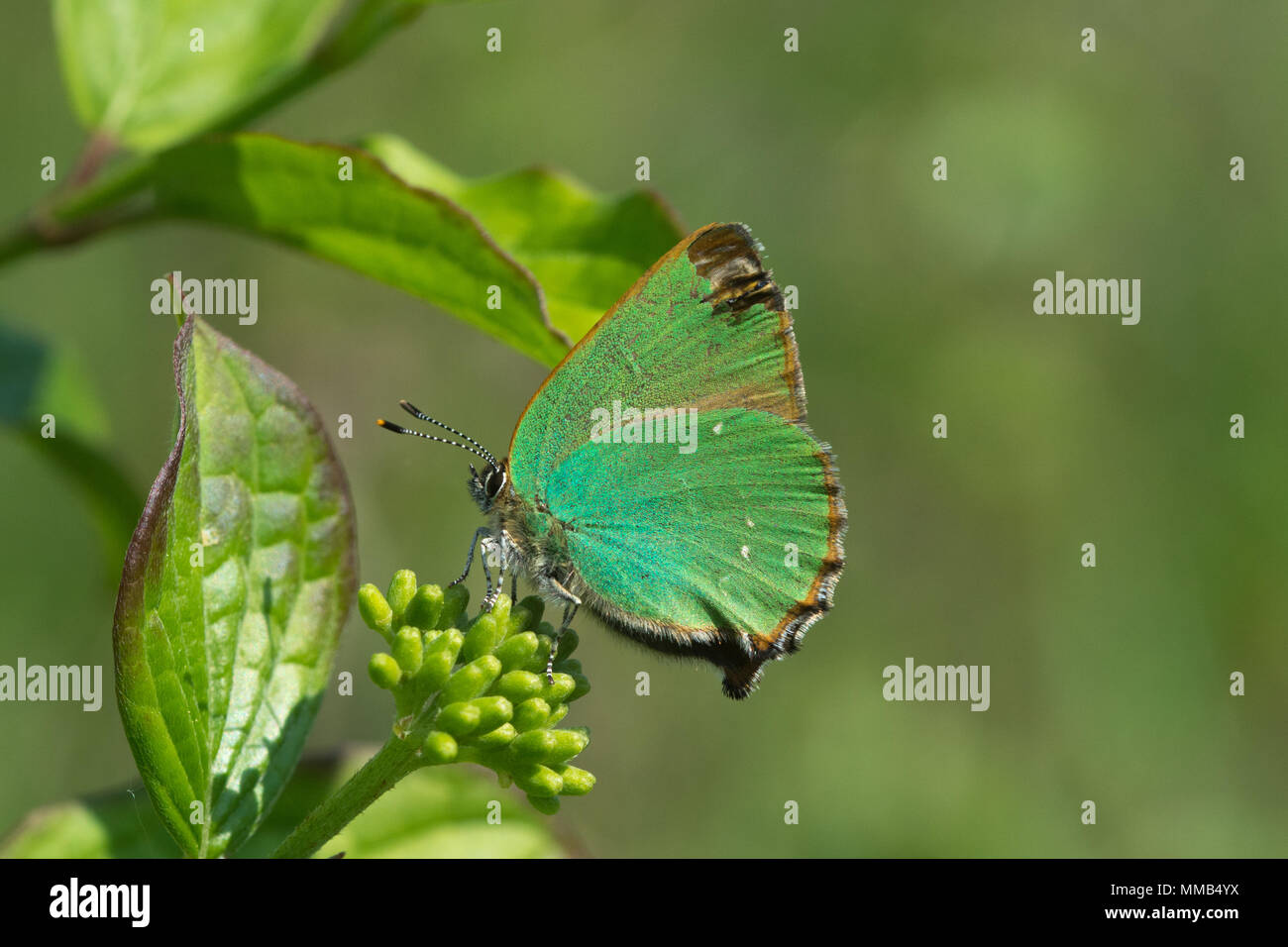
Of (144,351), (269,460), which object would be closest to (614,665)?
(144,351)

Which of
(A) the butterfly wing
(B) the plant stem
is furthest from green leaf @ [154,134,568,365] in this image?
(B) the plant stem

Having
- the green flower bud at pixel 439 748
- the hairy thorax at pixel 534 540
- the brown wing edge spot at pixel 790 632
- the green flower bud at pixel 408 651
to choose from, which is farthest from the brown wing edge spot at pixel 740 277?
the green flower bud at pixel 439 748

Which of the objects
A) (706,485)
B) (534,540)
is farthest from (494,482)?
(706,485)

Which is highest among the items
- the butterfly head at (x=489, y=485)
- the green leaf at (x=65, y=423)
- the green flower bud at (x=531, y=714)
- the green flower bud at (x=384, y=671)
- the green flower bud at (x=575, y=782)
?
A: the green leaf at (x=65, y=423)

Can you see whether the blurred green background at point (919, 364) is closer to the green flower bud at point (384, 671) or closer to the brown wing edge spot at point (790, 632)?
the brown wing edge spot at point (790, 632)

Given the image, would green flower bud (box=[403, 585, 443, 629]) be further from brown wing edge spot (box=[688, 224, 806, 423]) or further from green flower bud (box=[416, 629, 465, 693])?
brown wing edge spot (box=[688, 224, 806, 423])

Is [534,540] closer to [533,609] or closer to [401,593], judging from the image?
[533,609]

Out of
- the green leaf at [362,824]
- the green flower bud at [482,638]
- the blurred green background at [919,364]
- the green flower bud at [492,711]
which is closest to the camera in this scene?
the green flower bud at [492,711]
